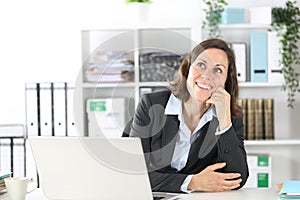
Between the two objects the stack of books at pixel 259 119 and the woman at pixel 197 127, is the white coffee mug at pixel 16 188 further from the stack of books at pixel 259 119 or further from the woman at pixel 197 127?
the stack of books at pixel 259 119

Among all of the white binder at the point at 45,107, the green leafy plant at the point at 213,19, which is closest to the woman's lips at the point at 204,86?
the green leafy plant at the point at 213,19

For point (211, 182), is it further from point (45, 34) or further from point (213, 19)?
point (45, 34)

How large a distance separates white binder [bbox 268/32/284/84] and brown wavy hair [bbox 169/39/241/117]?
1639 mm

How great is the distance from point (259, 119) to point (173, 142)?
1.80 meters

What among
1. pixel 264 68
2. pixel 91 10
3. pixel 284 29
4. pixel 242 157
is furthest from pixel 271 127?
pixel 242 157

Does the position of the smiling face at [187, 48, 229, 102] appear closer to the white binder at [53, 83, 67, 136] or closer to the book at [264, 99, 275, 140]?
the book at [264, 99, 275, 140]

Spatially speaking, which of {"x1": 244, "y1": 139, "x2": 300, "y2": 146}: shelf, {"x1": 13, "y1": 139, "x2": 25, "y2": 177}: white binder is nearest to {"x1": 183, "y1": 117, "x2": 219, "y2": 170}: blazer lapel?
{"x1": 244, "y1": 139, "x2": 300, "y2": 146}: shelf

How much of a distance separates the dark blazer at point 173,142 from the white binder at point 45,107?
6.13 ft

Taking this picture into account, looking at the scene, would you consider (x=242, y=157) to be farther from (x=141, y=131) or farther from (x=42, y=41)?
(x=42, y=41)

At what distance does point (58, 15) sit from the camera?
4.15 m

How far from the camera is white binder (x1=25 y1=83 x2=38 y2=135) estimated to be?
4.10 meters

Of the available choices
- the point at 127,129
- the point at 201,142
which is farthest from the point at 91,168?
the point at 201,142

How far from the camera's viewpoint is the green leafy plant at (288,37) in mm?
3906

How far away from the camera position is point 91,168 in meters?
1.86
